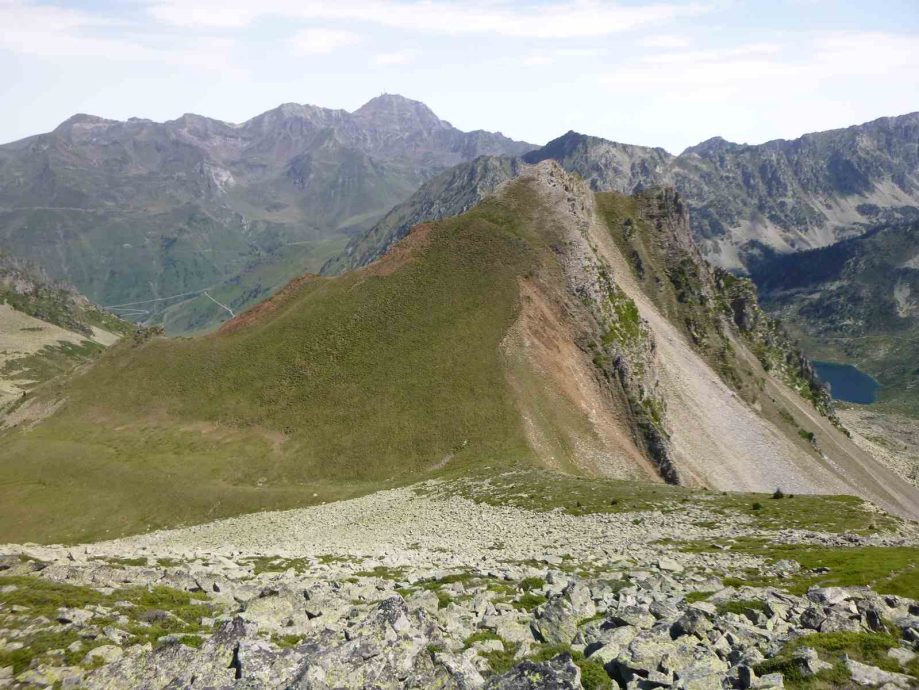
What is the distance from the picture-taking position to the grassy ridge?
6838 cm

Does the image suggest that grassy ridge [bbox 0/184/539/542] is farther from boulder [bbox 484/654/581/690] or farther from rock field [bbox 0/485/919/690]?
boulder [bbox 484/654/581/690]

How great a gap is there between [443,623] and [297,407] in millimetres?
63229

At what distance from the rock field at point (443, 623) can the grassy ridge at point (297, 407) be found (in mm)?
32830

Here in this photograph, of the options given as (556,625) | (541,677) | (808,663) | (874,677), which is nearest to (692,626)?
(808,663)

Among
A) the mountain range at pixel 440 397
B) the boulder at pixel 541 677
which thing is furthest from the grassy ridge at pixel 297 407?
the boulder at pixel 541 677

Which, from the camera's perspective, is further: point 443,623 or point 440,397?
point 440,397

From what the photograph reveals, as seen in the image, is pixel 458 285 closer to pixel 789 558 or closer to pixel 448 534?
pixel 448 534

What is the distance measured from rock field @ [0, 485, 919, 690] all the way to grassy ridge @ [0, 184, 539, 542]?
108 feet

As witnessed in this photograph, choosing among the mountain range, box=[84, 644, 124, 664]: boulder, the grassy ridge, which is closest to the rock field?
box=[84, 644, 124, 664]: boulder

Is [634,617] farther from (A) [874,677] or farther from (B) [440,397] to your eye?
(B) [440,397]

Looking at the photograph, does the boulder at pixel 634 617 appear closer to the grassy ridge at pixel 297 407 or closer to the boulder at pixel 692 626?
the boulder at pixel 692 626

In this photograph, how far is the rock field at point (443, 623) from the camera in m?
18.5

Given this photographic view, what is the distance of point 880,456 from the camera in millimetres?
175750

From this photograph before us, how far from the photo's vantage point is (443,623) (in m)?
23.5
